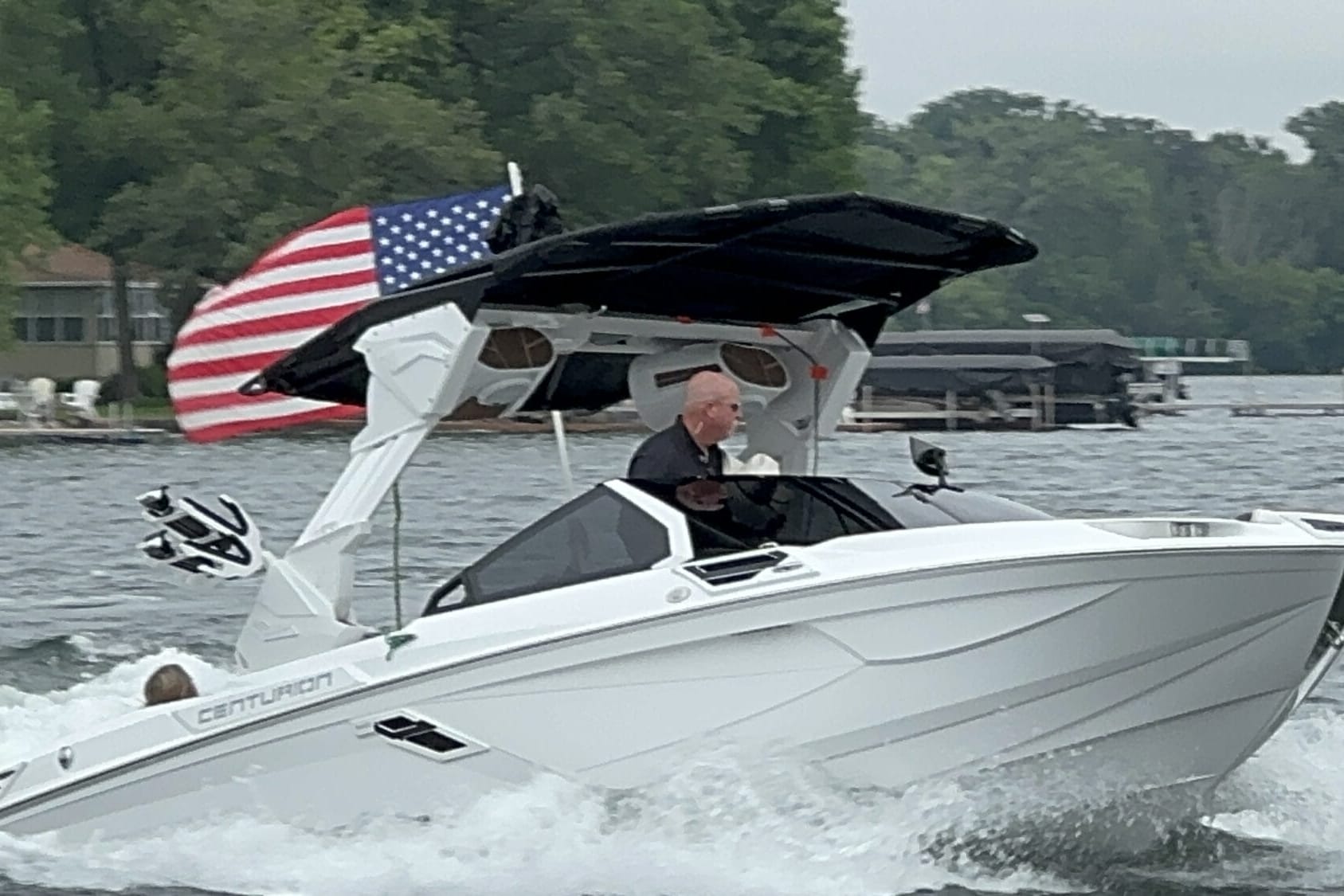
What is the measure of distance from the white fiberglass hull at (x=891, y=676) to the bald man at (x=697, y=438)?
737mm

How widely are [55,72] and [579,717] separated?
53865mm

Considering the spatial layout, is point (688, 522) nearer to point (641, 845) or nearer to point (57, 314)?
point (641, 845)

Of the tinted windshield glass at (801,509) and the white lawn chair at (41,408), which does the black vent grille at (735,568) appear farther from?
the white lawn chair at (41,408)

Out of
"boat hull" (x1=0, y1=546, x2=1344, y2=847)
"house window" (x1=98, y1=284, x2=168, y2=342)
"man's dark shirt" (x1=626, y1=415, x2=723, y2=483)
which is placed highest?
"man's dark shirt" (x1=626, y1=415, x2=723, y2=483)

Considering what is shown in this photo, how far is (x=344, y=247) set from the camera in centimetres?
1082

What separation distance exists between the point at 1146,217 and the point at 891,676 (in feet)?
427

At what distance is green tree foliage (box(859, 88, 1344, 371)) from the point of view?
416ft

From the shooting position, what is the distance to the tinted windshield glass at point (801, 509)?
909cm

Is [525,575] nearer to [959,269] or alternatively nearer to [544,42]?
[959,269]

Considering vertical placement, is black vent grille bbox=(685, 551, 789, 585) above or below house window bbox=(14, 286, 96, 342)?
above

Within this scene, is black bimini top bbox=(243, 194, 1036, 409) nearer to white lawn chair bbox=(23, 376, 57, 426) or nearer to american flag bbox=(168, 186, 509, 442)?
american flag bbox=(168, 186, 509, 442)

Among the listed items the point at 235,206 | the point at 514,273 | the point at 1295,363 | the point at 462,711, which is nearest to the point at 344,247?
the point at 514,273

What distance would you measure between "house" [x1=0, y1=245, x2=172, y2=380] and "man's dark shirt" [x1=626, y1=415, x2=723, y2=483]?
187ft

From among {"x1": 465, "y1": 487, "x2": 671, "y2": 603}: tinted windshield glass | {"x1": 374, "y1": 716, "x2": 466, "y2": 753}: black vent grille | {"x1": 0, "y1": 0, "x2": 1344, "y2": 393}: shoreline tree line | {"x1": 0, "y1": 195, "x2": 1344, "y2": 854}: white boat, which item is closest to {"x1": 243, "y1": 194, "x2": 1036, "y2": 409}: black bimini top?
{"x1": 0, "y1": 195, "x2": 1344, "y2": 854}: white boat
